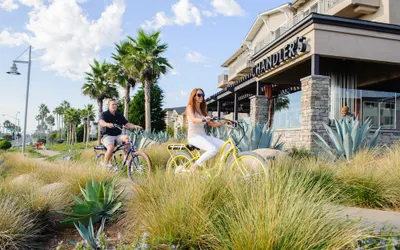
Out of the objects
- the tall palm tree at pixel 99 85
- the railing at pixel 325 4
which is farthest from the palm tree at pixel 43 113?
the railing at pixel 325 4

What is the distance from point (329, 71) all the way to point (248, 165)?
14496 mm

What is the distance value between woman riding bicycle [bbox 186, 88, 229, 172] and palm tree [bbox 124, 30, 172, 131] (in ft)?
68.8

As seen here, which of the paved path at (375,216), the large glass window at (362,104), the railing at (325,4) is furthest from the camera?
the railing at (325,4)

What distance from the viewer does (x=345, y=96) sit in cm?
1683

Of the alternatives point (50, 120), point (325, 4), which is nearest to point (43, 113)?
point (50, 120)

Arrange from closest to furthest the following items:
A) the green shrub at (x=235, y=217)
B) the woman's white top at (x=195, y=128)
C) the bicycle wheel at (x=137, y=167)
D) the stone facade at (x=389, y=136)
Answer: the green shrub at (x=235, y=217) → the woman's white top at (x=195, y=128) → the bicycle wheel at (x=137, y=167) → the stone facade at (x=389, y=136)

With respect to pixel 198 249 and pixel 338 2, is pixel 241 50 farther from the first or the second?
pixel 198 249

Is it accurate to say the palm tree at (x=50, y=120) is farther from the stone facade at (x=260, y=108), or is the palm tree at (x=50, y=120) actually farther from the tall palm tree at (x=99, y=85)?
the stone facade at (x=260, y=108)

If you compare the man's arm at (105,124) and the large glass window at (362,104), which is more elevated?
the large glass window at (362,104)

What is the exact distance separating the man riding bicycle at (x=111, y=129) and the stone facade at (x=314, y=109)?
7.74 m

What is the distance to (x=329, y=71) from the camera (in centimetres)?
1725

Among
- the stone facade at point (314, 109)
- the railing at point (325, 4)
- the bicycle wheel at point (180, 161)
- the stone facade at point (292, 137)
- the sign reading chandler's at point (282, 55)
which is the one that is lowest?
the bicycle wheel at point (180, 161)

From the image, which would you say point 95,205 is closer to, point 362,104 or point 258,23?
point 362,104

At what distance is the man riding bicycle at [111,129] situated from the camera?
23.7 ft
